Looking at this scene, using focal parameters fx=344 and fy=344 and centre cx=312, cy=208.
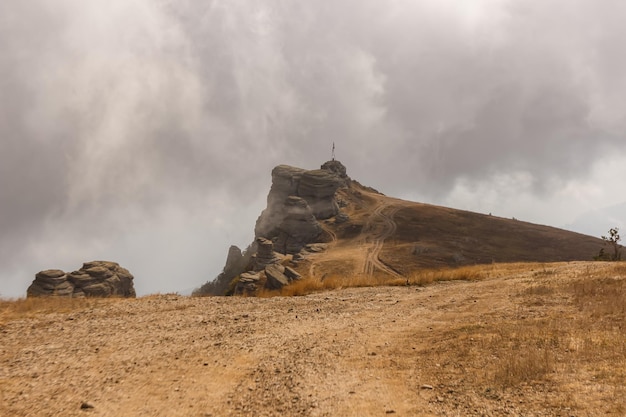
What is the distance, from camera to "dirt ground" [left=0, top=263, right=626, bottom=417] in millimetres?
6863

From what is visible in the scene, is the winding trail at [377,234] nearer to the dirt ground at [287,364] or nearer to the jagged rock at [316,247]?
the jagged rock at [316,247]

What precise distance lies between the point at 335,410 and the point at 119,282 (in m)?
52.0

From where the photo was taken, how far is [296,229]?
84125 millimetres

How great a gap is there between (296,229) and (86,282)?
154 feet

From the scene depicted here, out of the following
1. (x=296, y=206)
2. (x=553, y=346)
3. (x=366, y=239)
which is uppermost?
(x=296, y=206)

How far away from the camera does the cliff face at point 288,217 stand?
270 ft

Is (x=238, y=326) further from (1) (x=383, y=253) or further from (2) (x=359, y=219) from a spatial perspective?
(2) (x=359, y=219)

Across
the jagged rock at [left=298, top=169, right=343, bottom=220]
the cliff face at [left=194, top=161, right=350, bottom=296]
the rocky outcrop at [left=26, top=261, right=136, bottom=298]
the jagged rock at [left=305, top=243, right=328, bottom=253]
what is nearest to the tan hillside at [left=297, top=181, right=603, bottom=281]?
the jagged rock at [left=305, top=243, right=328, bottom=253]

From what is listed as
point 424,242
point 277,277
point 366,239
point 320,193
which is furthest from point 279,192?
point 277,277

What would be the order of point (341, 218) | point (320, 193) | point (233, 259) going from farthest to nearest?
point (233, 259) < point (320, 193) < point (341, 218)

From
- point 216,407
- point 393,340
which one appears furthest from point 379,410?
point 393,340

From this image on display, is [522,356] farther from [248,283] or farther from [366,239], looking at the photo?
[366,239]

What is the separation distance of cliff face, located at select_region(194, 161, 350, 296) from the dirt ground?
166 feet

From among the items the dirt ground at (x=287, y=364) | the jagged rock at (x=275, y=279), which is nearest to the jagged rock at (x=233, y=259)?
the jagged rock at (x=275, y=279)
